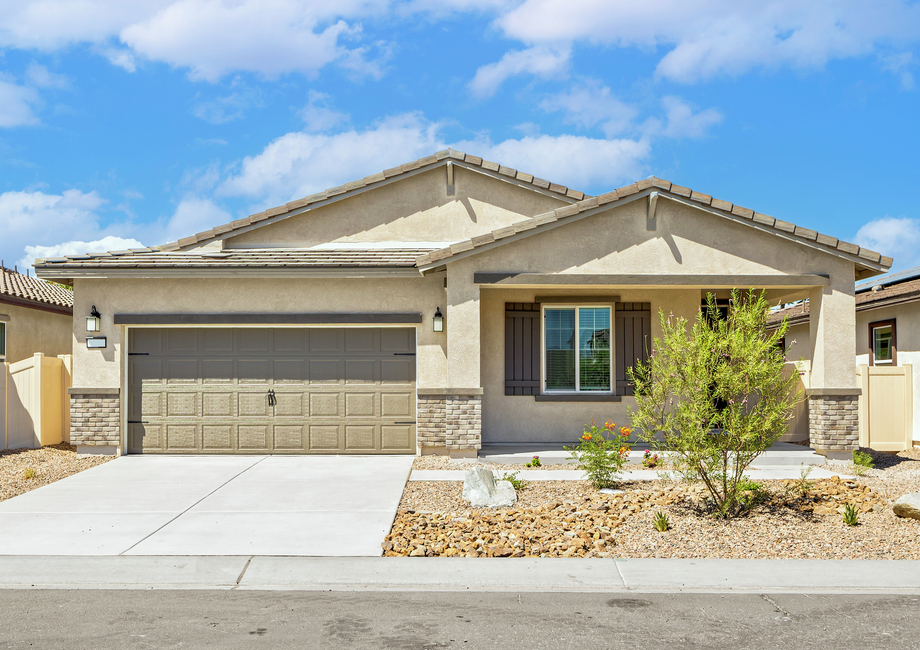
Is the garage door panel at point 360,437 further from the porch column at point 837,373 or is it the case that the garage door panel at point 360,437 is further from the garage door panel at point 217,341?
the porch column at point 837,373

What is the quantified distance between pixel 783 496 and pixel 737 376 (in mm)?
2105

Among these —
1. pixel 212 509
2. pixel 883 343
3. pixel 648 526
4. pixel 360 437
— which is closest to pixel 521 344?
pixel 360 437

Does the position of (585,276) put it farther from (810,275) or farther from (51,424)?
(51,424)

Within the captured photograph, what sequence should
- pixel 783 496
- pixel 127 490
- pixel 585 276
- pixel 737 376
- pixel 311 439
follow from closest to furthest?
pixel 737 376 → pixel 783 496 → pixel 127 490 → pixel 585 276 → pixel 311 439

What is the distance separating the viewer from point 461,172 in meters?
15.2

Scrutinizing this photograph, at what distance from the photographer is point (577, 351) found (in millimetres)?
13273

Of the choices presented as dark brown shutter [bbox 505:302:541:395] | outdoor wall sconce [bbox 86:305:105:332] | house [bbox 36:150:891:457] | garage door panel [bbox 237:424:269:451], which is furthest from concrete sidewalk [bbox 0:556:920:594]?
dark brown shutter [bbox 505:302:541:395]

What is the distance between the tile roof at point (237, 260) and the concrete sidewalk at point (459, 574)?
20.9ft

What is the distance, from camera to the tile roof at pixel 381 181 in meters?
14.7

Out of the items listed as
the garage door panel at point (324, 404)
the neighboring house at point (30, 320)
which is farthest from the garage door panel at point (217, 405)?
the neighboring house at point (30, 320)

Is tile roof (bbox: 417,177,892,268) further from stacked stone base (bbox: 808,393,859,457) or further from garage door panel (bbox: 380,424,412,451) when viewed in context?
garage door panel (bbox: 380,424,412,451)

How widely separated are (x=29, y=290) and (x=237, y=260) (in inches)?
364

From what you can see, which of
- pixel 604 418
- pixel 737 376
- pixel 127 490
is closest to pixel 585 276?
pixel 604 418

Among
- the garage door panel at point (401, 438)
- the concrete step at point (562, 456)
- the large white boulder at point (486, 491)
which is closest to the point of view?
the large white boulder at point (486, 491)
